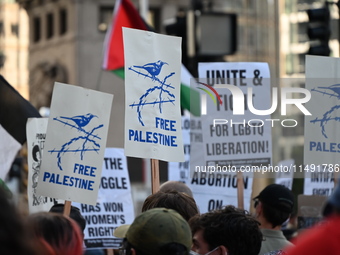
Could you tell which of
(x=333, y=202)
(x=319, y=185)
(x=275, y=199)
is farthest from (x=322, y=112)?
(x=333, y=202)

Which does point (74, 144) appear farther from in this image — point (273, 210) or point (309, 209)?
point (309, 209)

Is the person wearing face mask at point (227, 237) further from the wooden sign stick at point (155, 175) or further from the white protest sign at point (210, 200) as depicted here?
the white protest sign at point (210, 200)

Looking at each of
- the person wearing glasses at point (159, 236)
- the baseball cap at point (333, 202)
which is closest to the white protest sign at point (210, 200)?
the person wearing glasses at point (159, 236)

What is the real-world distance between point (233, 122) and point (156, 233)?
4137mm

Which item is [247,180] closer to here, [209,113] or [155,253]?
[209,113]

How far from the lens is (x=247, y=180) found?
8859 millimetres

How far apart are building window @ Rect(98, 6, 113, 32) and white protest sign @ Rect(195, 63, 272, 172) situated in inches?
1747

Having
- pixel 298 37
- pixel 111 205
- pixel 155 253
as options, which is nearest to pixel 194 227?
pixel 155 253

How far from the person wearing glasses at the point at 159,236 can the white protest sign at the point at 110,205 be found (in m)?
4.33

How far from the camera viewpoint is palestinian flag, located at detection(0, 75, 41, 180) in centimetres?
775

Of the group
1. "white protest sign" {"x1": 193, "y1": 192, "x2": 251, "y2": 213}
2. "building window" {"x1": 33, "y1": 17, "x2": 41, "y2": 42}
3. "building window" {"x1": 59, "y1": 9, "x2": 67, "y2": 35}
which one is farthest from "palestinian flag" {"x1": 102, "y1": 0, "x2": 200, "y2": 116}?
"building window" {"x1": 33, "y1": 17, "x2": 41, "y2": 42}

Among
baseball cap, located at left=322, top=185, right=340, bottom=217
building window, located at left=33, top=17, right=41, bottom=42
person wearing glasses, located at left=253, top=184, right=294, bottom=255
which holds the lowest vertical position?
building window, located at left=33, top=17, right=41, bottom=42

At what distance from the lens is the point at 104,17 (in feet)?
173

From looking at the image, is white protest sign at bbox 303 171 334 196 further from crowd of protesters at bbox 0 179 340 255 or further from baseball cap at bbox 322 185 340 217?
baseball cap at bbox 322 185 340 217
